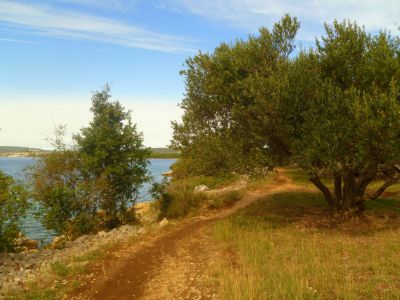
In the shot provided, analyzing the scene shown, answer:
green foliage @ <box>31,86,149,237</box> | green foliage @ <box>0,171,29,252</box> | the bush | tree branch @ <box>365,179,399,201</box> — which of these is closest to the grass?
tree branch @ <box>365,179,399,201</box>

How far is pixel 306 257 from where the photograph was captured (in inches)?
488

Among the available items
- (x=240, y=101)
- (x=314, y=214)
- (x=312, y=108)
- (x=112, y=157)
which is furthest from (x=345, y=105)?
(x=112, y=157)

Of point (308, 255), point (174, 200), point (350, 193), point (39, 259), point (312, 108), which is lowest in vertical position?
point (39, 259)

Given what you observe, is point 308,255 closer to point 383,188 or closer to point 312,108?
point 312,108

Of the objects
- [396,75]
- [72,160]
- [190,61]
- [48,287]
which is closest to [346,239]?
[396,75]

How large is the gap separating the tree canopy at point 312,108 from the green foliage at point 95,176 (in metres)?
5.15

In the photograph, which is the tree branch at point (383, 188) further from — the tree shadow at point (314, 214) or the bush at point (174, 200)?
the bush at point (174, 200)

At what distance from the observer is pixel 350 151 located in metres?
14.4

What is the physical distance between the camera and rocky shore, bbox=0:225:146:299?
38.9 feet

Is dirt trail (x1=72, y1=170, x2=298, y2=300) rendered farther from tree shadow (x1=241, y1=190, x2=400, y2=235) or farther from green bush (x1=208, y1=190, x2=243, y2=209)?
green bush (x1=208, y1=190, x2=243, y2=209)

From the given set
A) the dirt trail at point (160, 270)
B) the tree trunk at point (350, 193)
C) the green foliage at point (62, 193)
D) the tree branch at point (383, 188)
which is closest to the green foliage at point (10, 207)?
the green foliage at point (62, 193)

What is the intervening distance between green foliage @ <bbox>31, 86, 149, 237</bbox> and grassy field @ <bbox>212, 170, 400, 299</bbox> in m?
7.14

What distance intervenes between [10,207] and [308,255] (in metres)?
12.7

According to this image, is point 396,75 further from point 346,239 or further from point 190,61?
point 190,61
